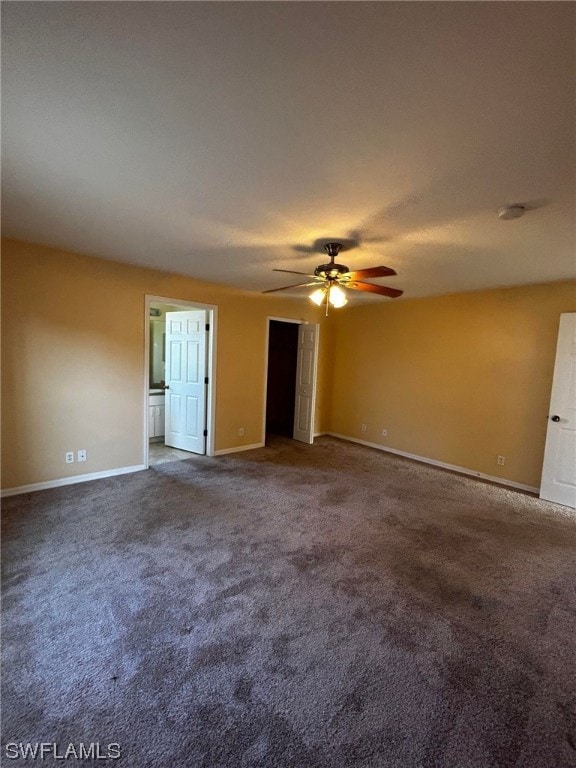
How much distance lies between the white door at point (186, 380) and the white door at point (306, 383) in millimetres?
1828

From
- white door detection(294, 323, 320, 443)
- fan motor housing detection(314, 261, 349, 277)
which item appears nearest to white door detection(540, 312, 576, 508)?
fan motor housing detection(314, 261, 349, 277)

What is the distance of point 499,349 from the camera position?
4223 millimetres

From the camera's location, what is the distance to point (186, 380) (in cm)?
493

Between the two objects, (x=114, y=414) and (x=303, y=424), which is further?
(x=303, y=424)

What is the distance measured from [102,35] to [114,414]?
3481 mm

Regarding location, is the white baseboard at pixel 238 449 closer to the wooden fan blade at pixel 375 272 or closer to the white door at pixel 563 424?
the wooden fan blade at pixel 375 272

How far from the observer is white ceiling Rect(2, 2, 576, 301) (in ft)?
3.28

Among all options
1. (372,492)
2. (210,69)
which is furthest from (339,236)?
(372,492)

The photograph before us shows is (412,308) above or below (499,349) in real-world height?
above

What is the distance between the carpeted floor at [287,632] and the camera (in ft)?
4.34

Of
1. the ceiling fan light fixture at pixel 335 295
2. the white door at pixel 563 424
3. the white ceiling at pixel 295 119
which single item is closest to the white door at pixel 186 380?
the white ceiling at pixel 295 119

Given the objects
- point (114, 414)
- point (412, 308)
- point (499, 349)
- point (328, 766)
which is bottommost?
point (328, 766)

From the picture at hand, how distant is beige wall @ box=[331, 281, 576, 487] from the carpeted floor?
113 cm

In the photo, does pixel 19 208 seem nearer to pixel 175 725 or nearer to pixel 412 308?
pixel 175 725
